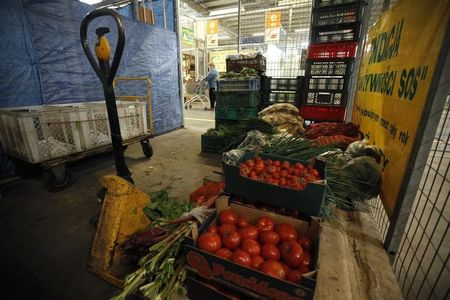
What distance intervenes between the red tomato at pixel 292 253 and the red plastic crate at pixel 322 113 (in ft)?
11.7

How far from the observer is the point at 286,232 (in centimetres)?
127

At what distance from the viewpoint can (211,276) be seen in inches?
42.6

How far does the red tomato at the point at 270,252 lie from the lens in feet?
3.70

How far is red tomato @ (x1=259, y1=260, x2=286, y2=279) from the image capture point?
99cm

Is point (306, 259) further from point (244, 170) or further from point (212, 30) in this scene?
point (212, 30)

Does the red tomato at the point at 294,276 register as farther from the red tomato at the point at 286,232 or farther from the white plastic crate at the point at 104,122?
the white plastic crate at the point at 104,122

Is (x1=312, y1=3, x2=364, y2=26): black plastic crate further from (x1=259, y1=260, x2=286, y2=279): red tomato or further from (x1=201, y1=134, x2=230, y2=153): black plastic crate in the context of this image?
(x1=259, y1=260, x2=286, y2=279): red tomato

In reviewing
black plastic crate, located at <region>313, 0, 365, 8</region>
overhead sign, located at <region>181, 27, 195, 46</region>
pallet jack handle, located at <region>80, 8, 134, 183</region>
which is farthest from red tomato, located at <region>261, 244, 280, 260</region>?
overhead sign, located at <region>181, 27, 195, 46</region>

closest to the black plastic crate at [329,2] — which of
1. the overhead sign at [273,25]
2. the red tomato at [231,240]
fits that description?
the red tomato at [231,240]

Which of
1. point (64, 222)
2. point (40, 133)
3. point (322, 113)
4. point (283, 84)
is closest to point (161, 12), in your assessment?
point (283, 84)

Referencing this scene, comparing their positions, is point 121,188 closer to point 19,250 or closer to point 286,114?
point 19,250

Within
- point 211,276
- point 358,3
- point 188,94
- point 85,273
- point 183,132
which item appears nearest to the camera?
point 211,276

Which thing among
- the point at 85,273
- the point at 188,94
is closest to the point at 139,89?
the point at 85,273

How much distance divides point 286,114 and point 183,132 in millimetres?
3602
